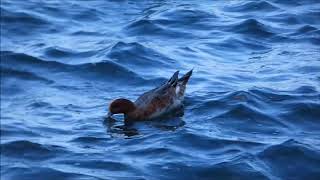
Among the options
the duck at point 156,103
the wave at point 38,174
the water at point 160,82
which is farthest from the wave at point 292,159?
the duck at point 156,103

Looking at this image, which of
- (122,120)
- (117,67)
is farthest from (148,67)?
(122,120)

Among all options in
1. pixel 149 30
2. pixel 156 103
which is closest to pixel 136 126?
pixel 156 103

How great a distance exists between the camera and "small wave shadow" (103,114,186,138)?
32.6 ft

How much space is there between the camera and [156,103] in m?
10.8

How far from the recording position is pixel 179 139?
9.44 meters

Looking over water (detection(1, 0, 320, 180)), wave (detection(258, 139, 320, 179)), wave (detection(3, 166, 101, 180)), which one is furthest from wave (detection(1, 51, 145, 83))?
wave (detection(3, 166, 101, 180))

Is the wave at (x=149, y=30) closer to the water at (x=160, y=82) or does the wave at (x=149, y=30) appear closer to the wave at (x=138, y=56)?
the water at (x=160, y=82)

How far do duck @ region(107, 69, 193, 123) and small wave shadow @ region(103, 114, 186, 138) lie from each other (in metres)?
0.13

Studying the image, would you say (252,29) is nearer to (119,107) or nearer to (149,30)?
(149,30)

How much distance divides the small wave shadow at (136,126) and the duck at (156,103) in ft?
0.43

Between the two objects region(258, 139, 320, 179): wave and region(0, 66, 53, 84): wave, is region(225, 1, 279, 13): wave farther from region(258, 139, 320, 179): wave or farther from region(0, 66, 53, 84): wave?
region(258, 139, 320, 179): wave

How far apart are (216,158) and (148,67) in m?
4.11

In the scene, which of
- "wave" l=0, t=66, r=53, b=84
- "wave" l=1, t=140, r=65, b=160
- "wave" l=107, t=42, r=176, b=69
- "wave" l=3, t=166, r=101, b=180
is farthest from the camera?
"wave" l=107, t=42, r=176, b=69

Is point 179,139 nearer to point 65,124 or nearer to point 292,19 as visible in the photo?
point 65,124
